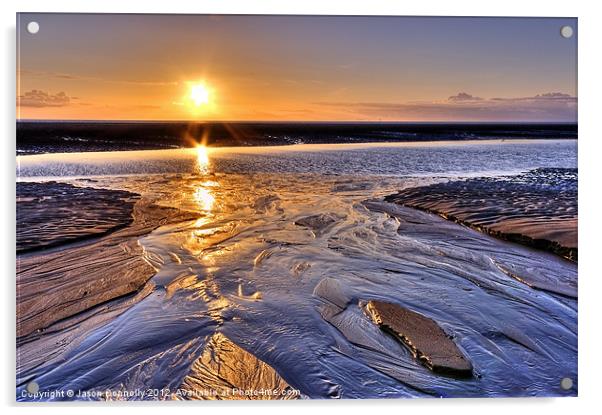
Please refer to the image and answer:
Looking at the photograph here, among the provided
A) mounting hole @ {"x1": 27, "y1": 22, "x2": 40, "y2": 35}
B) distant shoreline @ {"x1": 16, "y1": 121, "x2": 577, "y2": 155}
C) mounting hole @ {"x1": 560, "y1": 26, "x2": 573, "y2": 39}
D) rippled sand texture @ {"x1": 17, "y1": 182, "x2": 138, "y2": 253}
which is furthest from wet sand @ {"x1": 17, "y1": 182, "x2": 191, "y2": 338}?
mounting hole @ {"x1": 560, "y1": 26, "x2": 573, "y2": 39}

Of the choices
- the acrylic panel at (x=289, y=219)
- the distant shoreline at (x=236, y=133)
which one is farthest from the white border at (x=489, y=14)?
the distant shoreline at (x=236, y=133)

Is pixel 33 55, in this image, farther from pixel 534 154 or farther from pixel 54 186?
pixel 534 154

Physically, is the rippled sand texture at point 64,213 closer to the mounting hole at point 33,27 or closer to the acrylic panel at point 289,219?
the acrylic panel at point 289,219

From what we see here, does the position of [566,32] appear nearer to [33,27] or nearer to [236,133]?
[236,133]

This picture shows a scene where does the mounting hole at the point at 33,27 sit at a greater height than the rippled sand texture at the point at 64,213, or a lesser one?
greater

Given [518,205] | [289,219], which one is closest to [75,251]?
[289,219]
